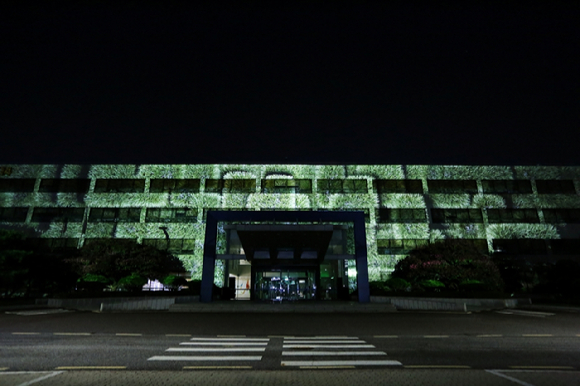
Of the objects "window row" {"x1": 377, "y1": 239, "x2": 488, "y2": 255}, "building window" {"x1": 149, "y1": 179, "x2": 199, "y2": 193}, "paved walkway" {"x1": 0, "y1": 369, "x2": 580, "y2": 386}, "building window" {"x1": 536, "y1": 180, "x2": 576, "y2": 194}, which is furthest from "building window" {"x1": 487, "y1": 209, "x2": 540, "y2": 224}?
"paved walkway" {"x1": 0, "y1": 369, "x2": 580, "y2": 386}

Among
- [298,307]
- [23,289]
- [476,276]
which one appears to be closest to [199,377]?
[298,307]

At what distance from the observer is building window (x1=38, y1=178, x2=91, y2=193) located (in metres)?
46.0

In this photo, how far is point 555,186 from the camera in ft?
151

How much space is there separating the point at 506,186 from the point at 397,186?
546 inches

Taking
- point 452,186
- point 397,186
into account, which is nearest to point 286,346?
point 397,186

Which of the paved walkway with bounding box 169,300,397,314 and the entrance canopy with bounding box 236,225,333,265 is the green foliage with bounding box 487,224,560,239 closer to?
the entrance canopy with bounding box 236,225,333,265

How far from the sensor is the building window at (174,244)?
144 feet

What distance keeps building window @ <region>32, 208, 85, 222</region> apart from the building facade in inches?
4.9

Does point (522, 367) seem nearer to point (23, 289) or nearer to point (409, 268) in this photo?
point (409, 268)

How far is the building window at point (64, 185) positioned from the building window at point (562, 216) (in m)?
58.1

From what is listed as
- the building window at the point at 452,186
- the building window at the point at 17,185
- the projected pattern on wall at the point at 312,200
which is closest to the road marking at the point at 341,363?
the projected pattern on wall at the point at 312,200

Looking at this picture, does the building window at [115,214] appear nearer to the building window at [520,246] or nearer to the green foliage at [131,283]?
the green foliage at [131,283]

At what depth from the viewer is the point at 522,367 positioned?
7.17 meters

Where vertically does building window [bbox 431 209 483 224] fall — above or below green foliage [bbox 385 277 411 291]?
above
